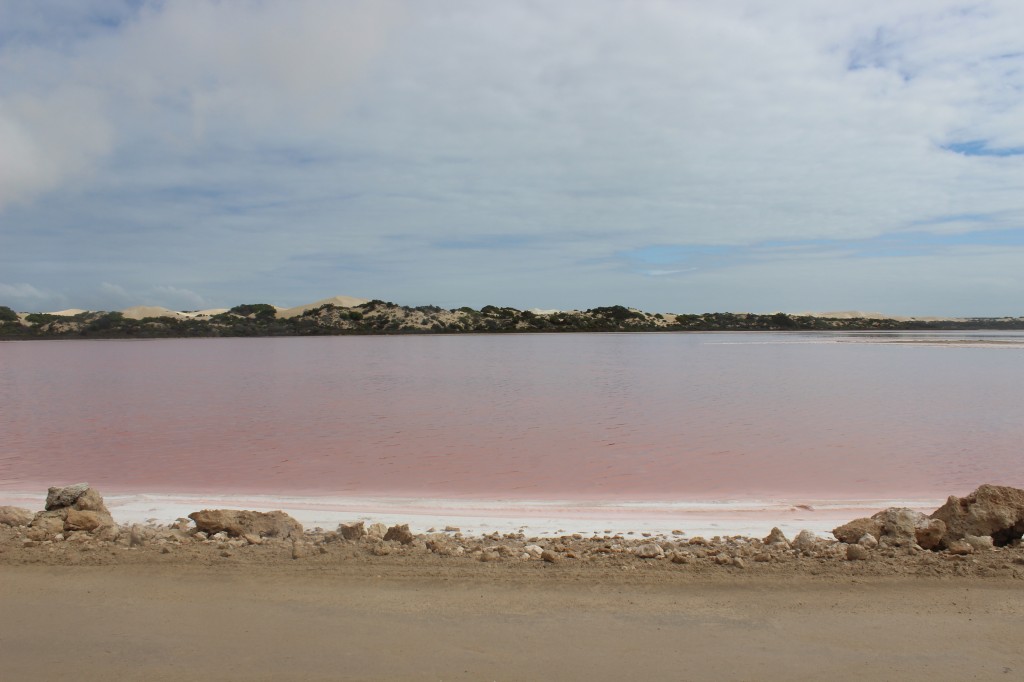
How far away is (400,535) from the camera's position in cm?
537

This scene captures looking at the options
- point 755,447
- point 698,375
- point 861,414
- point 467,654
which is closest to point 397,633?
point 467,654

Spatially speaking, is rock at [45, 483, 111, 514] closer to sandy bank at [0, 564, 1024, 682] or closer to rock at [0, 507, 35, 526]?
rock at [0, 507, 35, 526]

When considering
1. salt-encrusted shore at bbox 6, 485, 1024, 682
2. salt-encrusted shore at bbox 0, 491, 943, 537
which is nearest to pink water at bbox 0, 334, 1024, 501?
salt-encrusted shore at bbox 0, 491, 943, 537

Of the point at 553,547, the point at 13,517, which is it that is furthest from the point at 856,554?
the point at 13,517

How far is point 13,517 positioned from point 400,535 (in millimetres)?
3277

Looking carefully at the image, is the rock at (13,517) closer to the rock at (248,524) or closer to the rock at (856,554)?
the rock at (248,524)

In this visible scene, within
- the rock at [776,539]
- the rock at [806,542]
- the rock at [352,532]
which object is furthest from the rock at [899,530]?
the rock at [352,532]

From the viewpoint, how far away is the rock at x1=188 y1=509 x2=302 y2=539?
18.4ft

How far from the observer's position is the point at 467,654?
11.6ft

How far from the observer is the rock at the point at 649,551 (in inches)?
194

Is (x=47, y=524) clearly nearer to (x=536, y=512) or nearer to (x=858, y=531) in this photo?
(x=536, y=512)

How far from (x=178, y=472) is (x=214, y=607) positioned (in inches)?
233

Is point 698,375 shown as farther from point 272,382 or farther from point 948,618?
point 948,618

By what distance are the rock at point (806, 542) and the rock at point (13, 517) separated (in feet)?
19.8
